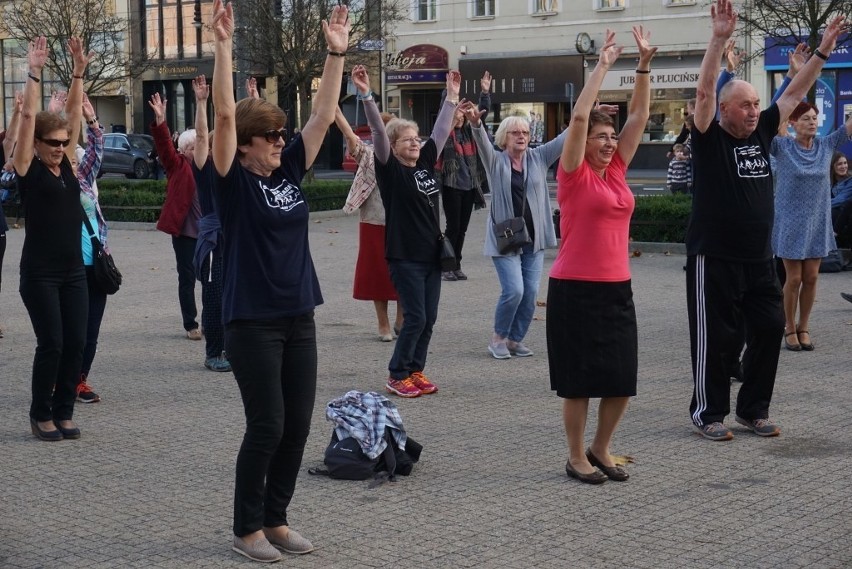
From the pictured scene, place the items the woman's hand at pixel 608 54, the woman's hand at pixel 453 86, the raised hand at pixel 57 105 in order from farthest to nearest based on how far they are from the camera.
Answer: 1. the woman's hand at pixel 453 86
2. the raised hand at pixel 57 105
3. the woman's hand at pixel 608 54

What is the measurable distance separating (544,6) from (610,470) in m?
38.8

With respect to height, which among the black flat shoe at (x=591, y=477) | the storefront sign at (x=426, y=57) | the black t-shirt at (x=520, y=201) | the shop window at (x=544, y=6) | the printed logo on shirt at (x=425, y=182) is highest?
the shop window at (x=544, y=6)

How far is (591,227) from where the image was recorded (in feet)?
19.8

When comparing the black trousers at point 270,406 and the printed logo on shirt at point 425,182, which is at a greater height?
the printed logo on shirt at point 425,182

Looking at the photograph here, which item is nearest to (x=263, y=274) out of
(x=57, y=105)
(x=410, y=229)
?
(x=410, y=229)

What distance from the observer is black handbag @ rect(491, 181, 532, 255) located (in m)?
9.27

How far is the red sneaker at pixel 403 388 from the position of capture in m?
8.18

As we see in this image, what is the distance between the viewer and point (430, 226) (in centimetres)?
828

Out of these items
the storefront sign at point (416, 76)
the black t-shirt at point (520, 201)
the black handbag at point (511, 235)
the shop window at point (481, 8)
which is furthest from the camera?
the storefront sign at point (416, 76)

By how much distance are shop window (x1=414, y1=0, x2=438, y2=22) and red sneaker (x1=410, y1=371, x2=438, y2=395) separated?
127ft

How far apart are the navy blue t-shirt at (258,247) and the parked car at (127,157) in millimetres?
36791

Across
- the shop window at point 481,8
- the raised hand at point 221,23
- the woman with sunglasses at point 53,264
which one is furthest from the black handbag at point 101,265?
the shop window at point 481,8

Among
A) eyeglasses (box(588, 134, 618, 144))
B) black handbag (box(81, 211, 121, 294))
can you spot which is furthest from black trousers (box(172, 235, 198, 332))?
eyeglasses (box(588, 134, 618, 144))

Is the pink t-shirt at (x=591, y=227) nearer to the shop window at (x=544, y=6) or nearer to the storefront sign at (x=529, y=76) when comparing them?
the storefront sign at (x=529, y=76)
